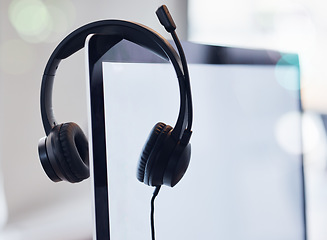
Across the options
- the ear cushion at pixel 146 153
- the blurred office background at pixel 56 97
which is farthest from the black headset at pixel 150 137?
the blurred office background at pixel 56 97

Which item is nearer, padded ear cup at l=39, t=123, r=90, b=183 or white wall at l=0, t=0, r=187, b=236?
padded ear cup at l=39, t=123, r=90, b=183

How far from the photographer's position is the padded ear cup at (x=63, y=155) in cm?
46

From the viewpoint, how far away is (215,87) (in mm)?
674

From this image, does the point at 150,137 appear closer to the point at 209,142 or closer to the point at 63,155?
the point at 63,155

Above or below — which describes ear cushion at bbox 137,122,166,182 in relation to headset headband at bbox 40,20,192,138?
below

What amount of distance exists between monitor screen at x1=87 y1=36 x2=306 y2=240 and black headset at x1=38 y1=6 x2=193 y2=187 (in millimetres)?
34

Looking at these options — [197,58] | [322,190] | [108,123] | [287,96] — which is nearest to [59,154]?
[108,123]

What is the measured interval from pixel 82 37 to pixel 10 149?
70 cm

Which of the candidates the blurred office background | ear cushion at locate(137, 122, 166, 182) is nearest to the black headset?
ear cushion at locate(137, 122, 166, 182)

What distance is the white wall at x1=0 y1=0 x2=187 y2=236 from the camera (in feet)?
3.41

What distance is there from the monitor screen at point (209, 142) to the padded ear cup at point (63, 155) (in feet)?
0.13

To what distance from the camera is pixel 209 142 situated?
2.15 feet

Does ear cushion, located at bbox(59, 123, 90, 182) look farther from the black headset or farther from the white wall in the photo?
the white wall

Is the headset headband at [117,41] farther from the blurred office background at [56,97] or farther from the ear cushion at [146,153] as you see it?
the blurred office background at [56,97]
